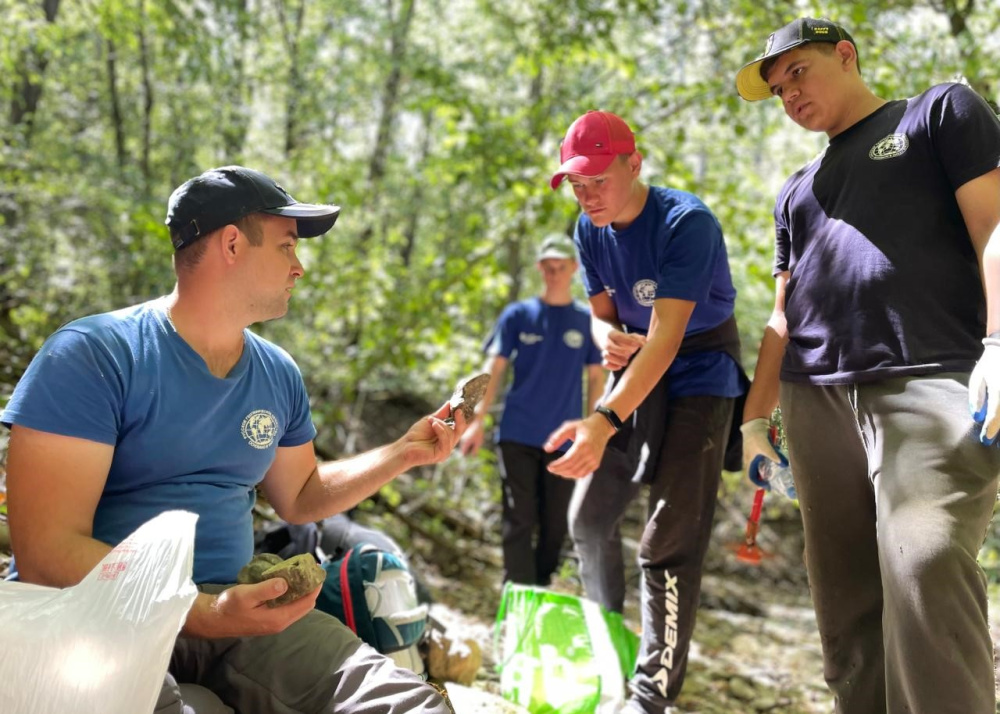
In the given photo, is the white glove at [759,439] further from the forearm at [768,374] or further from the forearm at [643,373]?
the forearm at [643,373]

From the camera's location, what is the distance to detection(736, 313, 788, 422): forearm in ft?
9.08

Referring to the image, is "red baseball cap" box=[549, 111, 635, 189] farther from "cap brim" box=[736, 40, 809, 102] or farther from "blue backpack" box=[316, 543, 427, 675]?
"blue backpack" box=[316, 543, 427, 675]

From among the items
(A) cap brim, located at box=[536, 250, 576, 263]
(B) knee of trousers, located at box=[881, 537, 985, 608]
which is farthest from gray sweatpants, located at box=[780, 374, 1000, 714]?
(A) cap brim, located at box=[536, 250, 576, 263]

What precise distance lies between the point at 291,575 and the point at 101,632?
0.47 m

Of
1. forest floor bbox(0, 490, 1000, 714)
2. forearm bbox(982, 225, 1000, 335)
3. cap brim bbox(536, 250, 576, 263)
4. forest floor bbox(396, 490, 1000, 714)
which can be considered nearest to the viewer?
forearm bbox(982, 225, 1000, 335)

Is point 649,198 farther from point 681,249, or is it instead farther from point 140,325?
point 140,325

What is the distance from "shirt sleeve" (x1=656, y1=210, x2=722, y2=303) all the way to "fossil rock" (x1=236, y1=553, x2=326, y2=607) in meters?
1.58

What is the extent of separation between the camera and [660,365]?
2.78m

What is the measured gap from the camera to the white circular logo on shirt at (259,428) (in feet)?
7.26

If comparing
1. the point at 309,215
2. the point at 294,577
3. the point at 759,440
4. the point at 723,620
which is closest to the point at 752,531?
the point at 759,440

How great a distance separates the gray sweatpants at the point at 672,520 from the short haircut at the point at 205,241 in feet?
5.46

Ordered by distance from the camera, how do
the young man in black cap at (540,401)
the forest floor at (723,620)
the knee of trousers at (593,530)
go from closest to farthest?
the knee of trousers at (593,530), the forest floor at (723,620), the young man in black cap at (540,401)

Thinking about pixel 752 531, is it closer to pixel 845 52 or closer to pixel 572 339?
pixel 845 52

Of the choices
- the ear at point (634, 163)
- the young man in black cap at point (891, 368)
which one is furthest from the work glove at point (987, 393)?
the ear at point (634, 163)
